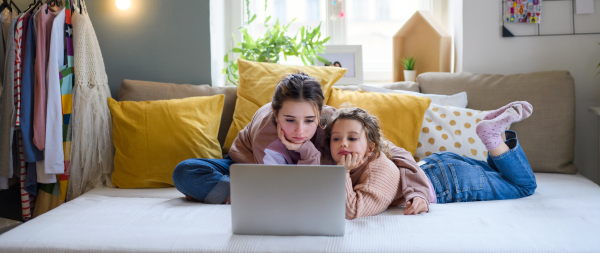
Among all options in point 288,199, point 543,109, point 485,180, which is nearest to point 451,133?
point 485,180

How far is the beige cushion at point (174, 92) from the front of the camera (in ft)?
6.47

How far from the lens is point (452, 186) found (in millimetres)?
1473

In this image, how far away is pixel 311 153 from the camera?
1370 millimetres

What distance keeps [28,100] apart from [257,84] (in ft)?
3.07

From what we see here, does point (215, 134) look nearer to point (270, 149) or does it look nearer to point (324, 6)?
point (270, 149)

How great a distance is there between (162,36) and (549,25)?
6.32ft

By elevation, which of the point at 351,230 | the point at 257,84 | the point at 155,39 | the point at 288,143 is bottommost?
the point at 351,230

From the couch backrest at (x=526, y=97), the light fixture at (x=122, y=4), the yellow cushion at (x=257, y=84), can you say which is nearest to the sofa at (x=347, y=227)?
the couch backrest at (x=526, y=97)

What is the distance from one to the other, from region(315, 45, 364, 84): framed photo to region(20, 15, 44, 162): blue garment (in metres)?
1.35

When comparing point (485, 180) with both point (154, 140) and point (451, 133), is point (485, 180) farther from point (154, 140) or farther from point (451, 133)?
point (154, 140)

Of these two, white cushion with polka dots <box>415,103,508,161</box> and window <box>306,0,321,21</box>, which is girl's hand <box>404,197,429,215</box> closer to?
white cushion with polka dots <box>415,103,508,161</box>

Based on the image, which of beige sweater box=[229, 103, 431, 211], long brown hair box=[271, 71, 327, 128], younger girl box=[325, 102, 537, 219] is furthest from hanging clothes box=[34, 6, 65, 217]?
younger girl box=[325, 102, 537, 219]

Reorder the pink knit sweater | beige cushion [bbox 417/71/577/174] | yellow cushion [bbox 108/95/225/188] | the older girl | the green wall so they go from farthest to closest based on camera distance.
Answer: the green wall < beige cushion [bbox 417/71/577/174] < yellow cushion [bbox 108/95/225/188] < the older girl < the pink knit sweater

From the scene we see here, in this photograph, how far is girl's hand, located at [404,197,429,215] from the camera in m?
1.28
